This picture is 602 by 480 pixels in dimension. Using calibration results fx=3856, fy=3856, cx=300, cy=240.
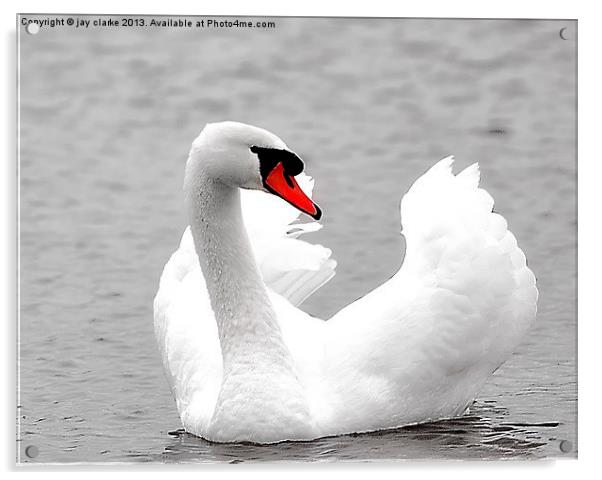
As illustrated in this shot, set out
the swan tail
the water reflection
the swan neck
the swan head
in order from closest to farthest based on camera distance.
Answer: the swan head < the water reflection < the swan neck < the swan tail

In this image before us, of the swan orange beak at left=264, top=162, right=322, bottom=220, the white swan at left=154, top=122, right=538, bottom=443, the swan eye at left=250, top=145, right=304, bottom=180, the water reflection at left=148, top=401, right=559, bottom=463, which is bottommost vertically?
the water reflection at left=148, top=401, right=559, bottom=463

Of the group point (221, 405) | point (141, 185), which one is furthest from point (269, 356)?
point (141, 185)

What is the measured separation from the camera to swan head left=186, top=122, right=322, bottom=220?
1486 cm

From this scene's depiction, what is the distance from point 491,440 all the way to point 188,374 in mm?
1258

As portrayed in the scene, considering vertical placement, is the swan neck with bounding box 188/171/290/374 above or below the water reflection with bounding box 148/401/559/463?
above

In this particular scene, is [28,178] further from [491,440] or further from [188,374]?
[491,440]

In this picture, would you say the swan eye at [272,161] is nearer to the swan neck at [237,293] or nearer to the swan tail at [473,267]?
the swan neck at [237,293]

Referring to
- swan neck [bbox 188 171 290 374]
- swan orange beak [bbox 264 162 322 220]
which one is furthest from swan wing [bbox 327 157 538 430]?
swan orange beak [bbox 264 162 322 220]

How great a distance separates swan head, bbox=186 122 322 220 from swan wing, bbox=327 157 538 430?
0.75m

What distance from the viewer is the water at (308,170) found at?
1530 centimetres

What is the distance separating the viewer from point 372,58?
51.7 ft

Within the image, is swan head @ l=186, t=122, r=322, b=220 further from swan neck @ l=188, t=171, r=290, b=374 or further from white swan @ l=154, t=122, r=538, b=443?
swan neck @ l=188, t=171, r=290, b=374

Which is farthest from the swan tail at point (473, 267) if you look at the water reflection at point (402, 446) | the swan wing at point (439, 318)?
the water reflection at point (402, 446)

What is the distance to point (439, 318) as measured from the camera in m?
15.3
